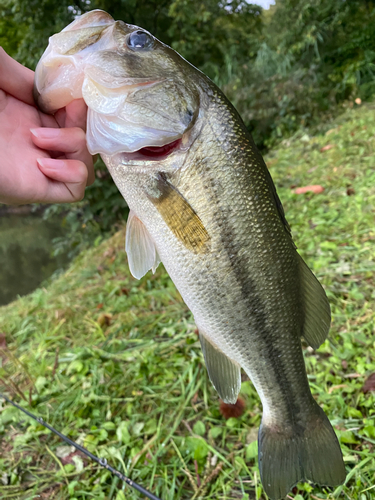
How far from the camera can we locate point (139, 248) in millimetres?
1285

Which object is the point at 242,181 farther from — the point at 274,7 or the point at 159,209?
the point at 274,7

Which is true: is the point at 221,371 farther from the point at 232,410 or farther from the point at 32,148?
the point at 32,148

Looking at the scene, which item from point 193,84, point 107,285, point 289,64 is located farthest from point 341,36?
point 193,84

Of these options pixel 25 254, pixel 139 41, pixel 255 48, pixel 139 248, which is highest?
pixel 139 41

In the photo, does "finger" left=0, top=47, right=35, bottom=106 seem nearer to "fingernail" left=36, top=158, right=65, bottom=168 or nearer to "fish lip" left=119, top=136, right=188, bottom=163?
"fingernail" left=36, top=158, right=65, bottom=168

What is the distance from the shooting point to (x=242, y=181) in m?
1.15

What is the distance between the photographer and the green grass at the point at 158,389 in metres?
1.73

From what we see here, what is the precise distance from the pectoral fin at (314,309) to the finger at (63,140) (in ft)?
3.22

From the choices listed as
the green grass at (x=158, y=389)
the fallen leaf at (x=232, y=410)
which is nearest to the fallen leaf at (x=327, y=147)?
the green grass at (x=158, y=389)

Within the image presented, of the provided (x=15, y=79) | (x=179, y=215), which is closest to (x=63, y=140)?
(x=15, y=79)

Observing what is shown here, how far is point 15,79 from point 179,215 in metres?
0.87

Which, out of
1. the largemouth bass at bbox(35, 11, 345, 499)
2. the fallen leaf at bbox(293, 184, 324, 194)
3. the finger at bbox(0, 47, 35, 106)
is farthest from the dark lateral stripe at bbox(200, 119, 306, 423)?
the fallen leaf at bbox(293, 184, 324, 194)

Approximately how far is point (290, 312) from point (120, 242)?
3.78 m

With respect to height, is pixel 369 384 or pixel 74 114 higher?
pixel 74 114
